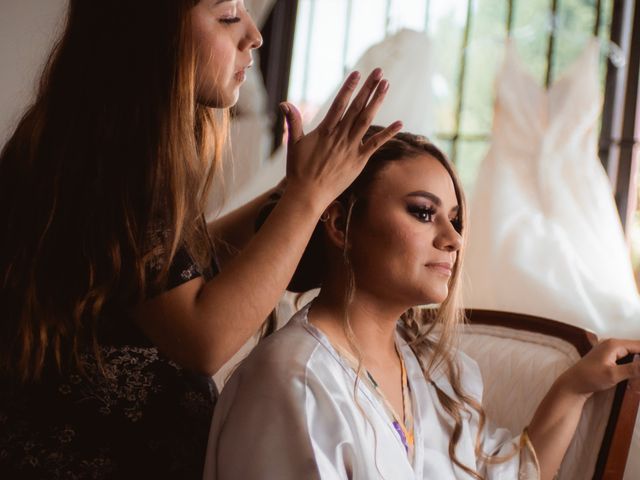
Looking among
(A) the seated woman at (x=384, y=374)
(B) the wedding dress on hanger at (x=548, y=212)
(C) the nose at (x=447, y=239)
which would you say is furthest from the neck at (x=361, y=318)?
(B) the wedding dress on hanger at (x=548, y=212)

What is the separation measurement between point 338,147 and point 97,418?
528 millimetres

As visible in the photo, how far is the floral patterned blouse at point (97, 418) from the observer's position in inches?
43.6

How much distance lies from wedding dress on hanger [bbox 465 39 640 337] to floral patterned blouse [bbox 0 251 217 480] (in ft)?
3.34

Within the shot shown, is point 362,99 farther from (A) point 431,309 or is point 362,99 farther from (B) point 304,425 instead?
(A) point 431,309

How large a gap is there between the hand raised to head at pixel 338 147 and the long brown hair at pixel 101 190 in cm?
18

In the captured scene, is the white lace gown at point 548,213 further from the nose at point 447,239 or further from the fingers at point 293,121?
the fingers at point 293,121

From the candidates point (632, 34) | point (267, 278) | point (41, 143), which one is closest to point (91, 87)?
point (41, 143)

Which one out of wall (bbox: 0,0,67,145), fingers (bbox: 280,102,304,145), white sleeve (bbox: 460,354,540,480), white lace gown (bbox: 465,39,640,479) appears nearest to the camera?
fingers (bbox: 280,102,304,145)

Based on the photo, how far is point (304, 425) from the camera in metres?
1.07

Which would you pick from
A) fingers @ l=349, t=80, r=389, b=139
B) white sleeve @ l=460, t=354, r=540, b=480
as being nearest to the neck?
white sleeve @ l=460, t=354, r=540, b=480

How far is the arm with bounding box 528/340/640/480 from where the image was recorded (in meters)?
1.31

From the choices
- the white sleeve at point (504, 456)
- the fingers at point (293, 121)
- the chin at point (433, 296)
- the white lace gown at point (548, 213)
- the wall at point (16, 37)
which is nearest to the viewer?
the fingers at point (293, 121)

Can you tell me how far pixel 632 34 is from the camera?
8.59 feet

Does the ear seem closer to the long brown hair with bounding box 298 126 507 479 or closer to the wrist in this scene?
the long brown hair with bounding box 298 126 507 479
